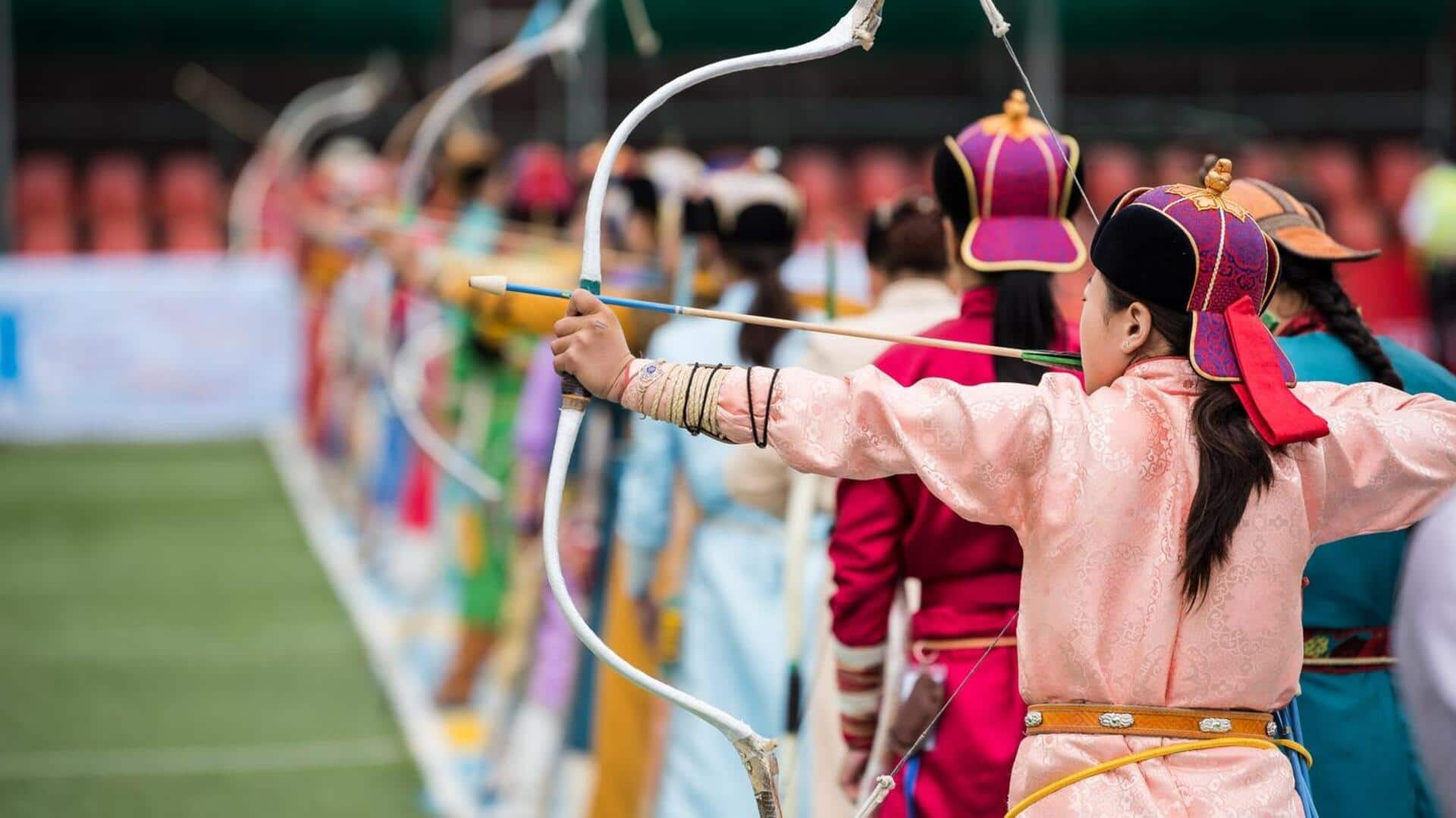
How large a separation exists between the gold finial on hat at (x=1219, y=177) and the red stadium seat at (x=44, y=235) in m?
13.3

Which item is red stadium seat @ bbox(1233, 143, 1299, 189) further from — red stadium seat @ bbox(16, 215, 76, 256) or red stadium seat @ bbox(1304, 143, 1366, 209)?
red stadium seat @ bbox(16, 215, 76, 256)

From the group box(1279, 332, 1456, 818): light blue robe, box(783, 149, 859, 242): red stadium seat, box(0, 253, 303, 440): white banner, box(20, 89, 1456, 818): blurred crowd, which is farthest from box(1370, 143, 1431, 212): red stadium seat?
box(1279, 332, 1456, 818): light blue robe

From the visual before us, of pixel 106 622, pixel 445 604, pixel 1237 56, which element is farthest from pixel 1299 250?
pixel 1237 56

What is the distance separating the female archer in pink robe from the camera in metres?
1.75

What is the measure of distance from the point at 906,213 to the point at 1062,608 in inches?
Answer: 49.0

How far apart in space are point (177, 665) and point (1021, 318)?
178 inches

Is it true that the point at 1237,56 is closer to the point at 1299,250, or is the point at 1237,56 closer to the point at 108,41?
the point at 108,41

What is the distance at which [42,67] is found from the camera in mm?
13820

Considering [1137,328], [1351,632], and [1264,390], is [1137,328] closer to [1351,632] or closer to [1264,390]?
[1264,390]

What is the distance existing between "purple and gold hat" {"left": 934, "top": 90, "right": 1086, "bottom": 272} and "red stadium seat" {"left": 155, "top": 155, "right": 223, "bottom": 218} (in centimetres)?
1190

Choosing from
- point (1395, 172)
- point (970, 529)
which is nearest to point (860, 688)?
point (970, 529)

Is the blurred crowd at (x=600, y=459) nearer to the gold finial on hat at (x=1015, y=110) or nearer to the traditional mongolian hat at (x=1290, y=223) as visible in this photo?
the traditional mongolian hat at (x=1290, y=223)

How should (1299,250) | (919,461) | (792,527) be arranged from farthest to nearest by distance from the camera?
(792,527) < (1299,250) < (919,461)

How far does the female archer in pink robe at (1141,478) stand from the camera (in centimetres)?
175
